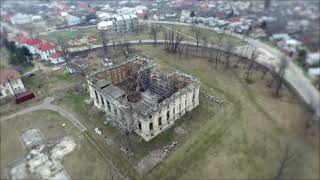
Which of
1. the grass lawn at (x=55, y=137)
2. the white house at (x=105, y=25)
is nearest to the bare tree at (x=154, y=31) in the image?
the white house at (x=105, y=25)

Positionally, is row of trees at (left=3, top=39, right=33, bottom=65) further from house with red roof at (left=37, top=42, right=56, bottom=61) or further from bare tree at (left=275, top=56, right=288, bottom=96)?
bare tree at (left=275, top=56, right=288, bottom=96)

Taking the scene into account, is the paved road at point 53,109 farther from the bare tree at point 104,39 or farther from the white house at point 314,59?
the white house at point 314,59

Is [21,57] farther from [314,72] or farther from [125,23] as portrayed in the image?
[314,72]

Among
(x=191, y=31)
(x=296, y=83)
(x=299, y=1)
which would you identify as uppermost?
(x=299, y=1)

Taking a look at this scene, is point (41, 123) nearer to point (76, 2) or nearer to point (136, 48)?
point (136, 48)

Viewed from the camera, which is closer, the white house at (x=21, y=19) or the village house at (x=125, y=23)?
the village house at (x=125, y=23)

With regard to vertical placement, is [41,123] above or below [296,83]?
below

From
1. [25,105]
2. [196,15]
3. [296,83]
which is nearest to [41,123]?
[25,105]
